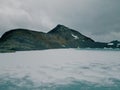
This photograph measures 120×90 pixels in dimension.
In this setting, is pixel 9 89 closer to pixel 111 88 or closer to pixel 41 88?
pixel 41 88

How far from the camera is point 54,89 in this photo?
28.9 metres

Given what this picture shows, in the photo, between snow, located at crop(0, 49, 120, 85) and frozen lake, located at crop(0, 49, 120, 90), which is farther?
snow, located at crop(0, 49, 120, 85)

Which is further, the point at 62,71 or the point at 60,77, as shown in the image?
the point at 62,71

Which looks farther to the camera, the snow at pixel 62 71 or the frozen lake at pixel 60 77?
the snow at pixel 62 71

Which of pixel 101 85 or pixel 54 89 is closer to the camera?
pixel 54 89

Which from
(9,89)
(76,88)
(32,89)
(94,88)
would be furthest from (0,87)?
(94,88)

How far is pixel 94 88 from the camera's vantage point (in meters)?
29.5

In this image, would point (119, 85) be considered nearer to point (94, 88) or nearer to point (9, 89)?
point (94, 88)

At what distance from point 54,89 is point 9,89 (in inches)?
231

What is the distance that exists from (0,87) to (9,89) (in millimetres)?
2174

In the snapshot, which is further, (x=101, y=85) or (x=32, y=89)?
(x=101, y=85)

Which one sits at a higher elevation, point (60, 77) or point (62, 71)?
point (62, 71)

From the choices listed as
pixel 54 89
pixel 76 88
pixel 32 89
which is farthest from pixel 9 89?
pixel 76 88

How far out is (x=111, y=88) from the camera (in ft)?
95.7
